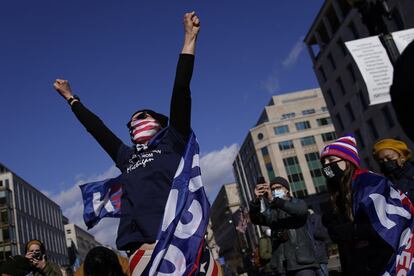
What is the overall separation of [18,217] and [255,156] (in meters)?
38.8

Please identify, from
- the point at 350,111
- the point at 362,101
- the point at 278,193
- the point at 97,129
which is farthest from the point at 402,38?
the point at 350,111

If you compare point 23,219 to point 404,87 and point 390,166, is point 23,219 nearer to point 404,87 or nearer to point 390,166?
point 390,166

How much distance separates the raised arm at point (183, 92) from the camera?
242 centimetres

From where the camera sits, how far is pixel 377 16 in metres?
6.13

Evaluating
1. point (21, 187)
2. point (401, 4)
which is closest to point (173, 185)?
point (401, 4)

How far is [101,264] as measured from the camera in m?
3.37

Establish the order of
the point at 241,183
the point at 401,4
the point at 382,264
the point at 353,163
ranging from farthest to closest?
the point at 241,183 < the point at 401,4 < the point at 353,163 < the point at 382,264

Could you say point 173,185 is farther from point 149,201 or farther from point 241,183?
point 241,183

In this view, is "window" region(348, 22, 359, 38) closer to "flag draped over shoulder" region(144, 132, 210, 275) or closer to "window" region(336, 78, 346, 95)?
"window" region(336, 78, 346, 95)

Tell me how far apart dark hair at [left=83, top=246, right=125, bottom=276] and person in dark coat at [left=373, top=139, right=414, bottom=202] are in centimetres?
260

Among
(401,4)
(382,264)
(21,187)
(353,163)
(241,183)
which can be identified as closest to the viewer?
(382,264)

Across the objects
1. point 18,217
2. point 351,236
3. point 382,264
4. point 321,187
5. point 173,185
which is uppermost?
point 18,217

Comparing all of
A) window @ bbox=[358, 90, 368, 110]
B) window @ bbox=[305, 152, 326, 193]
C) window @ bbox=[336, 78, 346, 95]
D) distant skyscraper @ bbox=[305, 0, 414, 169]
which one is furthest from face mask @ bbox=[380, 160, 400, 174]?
window @ bbox=[305, 152, 326, 193]

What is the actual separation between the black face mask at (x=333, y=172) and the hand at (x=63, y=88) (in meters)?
2.13
